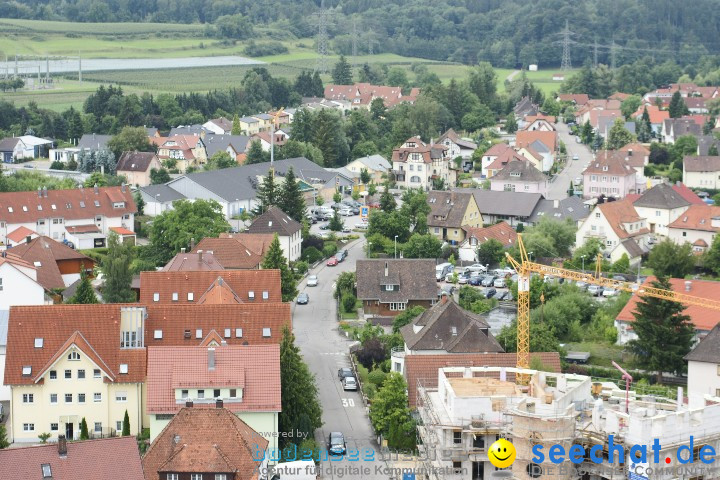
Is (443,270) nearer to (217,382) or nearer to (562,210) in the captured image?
(562,210)

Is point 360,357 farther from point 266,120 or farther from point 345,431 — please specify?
point 266,120

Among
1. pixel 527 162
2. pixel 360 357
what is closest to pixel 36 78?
pixel 527 162

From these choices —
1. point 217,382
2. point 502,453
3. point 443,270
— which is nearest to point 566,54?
point 443,270

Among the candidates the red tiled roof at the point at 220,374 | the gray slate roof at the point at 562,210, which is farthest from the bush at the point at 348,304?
the red tiled roof at the point at 220,374

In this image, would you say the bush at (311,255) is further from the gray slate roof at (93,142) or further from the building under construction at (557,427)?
the building under construction at (557,427)

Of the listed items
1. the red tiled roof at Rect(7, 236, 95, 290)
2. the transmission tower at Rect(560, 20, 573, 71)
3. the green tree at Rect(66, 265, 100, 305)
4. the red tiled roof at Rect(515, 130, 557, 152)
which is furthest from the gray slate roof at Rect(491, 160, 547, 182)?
the transmission tower at Rect(560, 20, 573, 71)

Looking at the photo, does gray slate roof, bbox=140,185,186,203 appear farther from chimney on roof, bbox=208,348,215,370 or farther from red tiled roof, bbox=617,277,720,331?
chimney on roof, bbox=208,348,215,370
